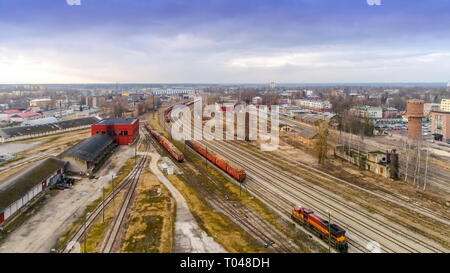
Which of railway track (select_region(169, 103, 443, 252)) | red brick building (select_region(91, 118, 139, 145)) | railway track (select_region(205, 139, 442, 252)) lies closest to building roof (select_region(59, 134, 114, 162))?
red brick building (select_region(91, 118, 139, 145))

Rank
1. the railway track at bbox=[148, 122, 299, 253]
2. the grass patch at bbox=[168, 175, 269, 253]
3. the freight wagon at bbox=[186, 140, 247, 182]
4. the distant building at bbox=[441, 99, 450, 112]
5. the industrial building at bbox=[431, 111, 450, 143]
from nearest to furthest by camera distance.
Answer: the grass patch at bbox=[168, 175, 269, 253], the railway track at bbox=[148, 122, 299, 253], the freight wagon at bbox=[186, 140, 247, 182], the industrial building at bbox=[431, 111, 450, 143], the distant building at bbox=[441, 99, 450, 112]

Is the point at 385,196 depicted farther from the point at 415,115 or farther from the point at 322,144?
the point at 415,115

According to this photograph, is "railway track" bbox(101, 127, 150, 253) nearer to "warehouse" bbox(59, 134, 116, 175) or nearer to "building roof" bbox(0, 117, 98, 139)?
"warehouse" bbox(59, 134, 116, 175)

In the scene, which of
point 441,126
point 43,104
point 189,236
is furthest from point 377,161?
point 43,104

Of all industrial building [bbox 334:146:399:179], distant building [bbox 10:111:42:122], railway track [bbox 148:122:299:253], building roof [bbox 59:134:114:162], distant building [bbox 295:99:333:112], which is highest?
distant building [bbox 295:99:333:112]

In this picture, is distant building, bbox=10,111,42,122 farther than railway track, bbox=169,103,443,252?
Yes

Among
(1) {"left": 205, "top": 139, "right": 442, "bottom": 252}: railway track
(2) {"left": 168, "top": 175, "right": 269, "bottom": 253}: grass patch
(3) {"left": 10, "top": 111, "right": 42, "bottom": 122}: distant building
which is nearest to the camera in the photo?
(2) {"left": 168, "top": 175, "right": 269, "bottom": 253}: grass patch

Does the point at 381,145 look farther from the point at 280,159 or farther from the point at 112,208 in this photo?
the point at 112,208
